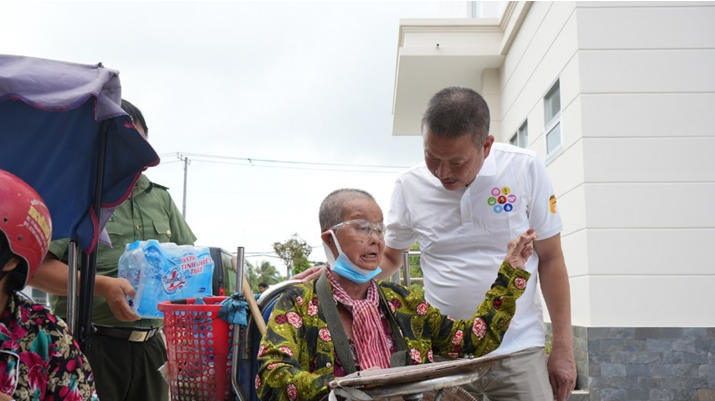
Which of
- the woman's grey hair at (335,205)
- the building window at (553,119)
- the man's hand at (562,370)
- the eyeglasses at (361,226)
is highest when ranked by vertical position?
the building window at (553,119)

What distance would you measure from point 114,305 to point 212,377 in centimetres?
66

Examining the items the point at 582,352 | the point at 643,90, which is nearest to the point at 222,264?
the point at 582,352

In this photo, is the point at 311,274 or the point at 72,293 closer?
the point at 72,293

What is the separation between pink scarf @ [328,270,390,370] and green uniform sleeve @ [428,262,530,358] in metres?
0.29

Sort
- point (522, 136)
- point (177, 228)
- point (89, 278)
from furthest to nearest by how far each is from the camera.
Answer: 1. point (522, 136)
2. point (177, 228)
3. point (89, 278)

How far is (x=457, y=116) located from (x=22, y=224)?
6.12 feet

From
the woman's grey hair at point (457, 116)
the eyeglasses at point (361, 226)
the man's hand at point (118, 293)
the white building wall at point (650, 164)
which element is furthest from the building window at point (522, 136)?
the man's hand at point (118, 293)

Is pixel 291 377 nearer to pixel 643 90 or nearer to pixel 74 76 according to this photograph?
pixel 74 76

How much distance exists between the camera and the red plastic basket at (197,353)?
270 centimetres

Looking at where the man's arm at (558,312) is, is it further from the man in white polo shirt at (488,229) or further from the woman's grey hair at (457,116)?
the woman's grey hair at (457,116)

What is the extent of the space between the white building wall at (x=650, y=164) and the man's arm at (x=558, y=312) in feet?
13.7

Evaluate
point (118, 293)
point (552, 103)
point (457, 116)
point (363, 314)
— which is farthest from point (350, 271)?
point (552, 103)

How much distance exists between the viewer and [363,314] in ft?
9.18

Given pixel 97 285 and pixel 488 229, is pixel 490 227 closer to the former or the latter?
pixel 488 229
